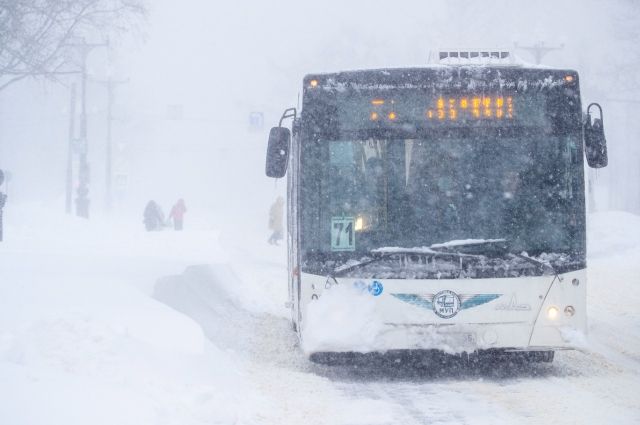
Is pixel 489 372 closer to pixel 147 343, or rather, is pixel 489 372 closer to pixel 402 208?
pixel 402 208

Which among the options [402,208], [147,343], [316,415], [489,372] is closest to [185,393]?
[316,415]

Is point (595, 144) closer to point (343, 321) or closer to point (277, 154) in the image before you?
point (343, 321)

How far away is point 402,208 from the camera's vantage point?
877 cm

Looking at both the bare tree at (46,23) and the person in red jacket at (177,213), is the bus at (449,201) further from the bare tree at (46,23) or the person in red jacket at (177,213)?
the person in red jacket at (177,213)

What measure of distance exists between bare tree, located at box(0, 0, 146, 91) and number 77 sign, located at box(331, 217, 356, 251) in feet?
34.5

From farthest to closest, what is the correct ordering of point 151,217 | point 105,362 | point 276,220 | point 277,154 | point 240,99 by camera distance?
point 240,99
point 151,217
point 276,220
point 277,154
point 105,362

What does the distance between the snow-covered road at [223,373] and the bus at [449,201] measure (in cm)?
59

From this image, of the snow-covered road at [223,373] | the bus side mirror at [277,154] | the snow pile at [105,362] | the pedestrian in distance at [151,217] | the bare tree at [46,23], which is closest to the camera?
the snow pile at [105,362]

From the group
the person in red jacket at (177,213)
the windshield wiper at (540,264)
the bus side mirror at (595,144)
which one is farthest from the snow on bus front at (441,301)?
the person in red jacket at (177,213)

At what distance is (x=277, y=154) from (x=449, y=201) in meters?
1.63

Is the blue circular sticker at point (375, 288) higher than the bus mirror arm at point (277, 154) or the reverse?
the reverse

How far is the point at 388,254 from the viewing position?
8703 millimetres

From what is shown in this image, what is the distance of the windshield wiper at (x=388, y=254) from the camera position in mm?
8664

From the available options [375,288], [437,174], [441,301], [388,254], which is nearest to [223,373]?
[375,288]
